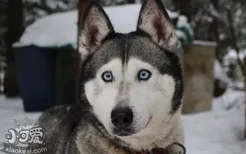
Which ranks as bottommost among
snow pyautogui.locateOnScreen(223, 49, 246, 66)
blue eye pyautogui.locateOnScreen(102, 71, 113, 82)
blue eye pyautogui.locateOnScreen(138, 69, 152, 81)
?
snow pyautogui.locateOnScreen(223, 49, 246, 66)

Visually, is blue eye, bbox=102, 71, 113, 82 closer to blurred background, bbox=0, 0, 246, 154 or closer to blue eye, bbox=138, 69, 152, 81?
blue eye, bbox=138, 69, 152, 81

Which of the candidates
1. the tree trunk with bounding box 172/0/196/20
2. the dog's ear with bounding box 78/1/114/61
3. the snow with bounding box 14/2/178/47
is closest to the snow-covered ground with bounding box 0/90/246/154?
the dog's ear with bounding box 78/1/114/61

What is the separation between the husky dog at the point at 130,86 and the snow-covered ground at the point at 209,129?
0.25 m

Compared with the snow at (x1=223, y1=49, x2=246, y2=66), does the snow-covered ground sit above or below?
above

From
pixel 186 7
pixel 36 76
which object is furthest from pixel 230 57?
pixel 36 76

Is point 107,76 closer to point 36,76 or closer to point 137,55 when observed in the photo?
point 137,55

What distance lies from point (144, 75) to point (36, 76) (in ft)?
3.62

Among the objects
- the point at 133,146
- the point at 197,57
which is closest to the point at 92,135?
the point at 133,146

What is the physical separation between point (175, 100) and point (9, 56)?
932 millimetres

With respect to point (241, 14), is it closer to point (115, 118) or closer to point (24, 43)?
point (24, 43)

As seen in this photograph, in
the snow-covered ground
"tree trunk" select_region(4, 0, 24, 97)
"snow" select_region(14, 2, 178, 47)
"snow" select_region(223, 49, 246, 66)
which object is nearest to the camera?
the snow-covered ground

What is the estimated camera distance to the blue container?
5.67 ft

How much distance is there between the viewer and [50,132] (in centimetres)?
133

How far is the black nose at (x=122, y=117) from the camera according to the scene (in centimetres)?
90
